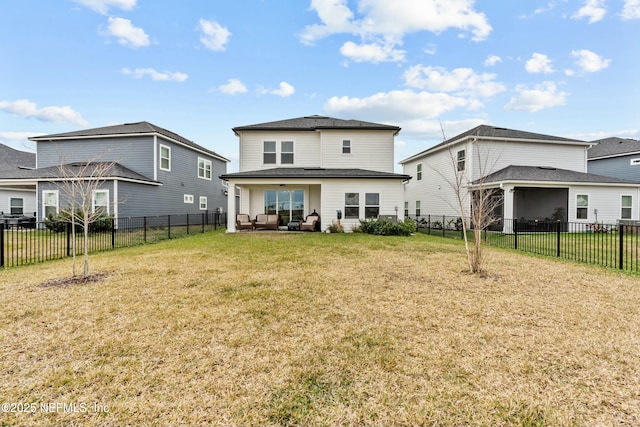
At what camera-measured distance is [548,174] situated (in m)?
16.9

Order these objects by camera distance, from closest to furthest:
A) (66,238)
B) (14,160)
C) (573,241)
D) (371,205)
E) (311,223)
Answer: (66,238), (573,241), (371,205), (311,223), (14,160)

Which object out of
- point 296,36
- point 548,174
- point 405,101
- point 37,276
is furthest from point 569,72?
point 37,276

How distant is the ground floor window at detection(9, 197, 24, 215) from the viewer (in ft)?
67.4

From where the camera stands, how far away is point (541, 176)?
16422mm

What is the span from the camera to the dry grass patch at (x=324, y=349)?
2311 millimetres

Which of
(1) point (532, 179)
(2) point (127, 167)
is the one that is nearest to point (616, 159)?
(1) point (532, 179)

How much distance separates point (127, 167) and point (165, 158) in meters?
2.23

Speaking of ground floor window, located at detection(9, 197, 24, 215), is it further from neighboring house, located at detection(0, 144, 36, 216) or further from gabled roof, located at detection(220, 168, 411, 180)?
gabled roof, located at detection(220, 168, 411, 180)

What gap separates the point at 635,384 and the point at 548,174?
18109 millimetres

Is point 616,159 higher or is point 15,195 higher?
point 616,159

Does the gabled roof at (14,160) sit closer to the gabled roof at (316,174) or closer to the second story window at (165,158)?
the second story window at (165,158)

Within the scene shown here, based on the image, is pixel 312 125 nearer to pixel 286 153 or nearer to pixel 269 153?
pixel 286 153

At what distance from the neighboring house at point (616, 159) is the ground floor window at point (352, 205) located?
18251 millimetres

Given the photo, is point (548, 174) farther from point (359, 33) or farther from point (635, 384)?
point (635, 384)
